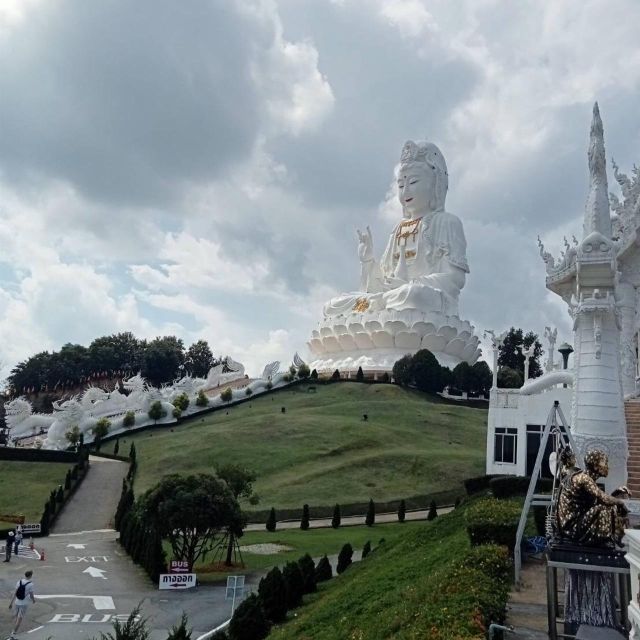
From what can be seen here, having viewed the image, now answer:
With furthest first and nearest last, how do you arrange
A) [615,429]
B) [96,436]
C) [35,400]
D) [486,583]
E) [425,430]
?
[35,400] < [96,436] < [425,430] < [615,429] < [486,583]

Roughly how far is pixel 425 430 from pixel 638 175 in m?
17.9

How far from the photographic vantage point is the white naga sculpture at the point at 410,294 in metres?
54.2

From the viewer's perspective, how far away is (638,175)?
2409 cm

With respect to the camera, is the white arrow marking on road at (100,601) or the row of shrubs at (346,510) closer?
the white arrow marking on road at (100,601)

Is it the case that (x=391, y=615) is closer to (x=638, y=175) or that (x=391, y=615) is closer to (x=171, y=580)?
(x=171, y=580)

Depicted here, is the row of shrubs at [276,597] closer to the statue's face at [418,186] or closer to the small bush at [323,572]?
the small bush at [323,572]

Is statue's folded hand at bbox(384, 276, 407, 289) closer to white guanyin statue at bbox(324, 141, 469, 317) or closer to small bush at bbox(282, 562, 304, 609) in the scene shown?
white guanyin statue at bbox(324, 141, 469, 317)

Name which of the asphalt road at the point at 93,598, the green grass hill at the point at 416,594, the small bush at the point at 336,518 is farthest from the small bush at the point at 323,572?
the small bush at the point at 336,518

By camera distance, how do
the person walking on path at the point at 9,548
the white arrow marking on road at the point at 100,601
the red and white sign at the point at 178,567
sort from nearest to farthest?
the white arrow marking on road at the point at 100,601
the red and white sign at the point at 178,567
the person walking on path at the point at 9,548

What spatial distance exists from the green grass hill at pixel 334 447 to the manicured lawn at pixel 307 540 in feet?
10.2

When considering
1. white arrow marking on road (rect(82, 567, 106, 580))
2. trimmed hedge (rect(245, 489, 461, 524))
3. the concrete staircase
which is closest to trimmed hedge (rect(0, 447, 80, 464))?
trimmed hedge (rect(245, 489, 461, 524))

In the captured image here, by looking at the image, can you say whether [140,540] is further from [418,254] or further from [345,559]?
[418,254]

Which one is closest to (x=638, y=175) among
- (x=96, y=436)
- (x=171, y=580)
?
(x=171, y=580)

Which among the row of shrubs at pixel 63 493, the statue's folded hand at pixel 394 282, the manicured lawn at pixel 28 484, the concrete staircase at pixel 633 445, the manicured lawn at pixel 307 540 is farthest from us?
the statue's folded hand at pixel 394 282
